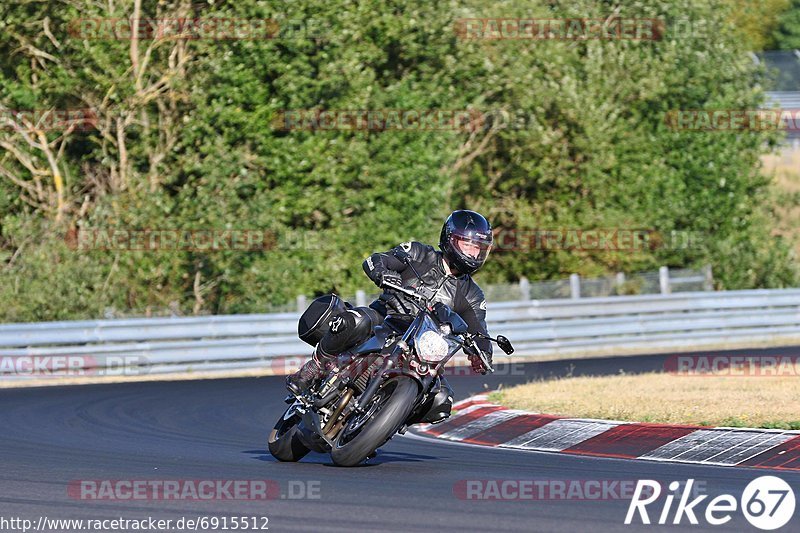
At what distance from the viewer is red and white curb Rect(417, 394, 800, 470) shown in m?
9.32

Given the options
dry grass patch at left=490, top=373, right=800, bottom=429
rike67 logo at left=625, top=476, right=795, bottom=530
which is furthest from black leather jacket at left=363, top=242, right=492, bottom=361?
dry grass patch at left=490, top=373, right=800, bottom=429

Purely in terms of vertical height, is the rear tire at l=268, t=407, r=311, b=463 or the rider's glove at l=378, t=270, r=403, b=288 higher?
the rider's glove at l=378, t=270, r=403, b=288

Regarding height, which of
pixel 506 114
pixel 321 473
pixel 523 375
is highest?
pixel 506 114

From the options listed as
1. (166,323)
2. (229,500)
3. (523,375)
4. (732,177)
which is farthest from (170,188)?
(229,500)

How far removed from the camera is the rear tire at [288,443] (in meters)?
9.05

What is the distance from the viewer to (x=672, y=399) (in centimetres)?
1290

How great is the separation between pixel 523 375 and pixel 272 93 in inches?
379

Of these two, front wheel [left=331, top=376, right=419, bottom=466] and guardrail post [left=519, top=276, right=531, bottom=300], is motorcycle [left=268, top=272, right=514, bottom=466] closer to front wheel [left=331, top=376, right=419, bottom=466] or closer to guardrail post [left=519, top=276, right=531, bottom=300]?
front wheel [left=331, top=376, right=419, bottom=466]

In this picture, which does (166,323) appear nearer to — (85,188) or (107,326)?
(107,326)

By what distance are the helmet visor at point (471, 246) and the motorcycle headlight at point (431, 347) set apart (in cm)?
71

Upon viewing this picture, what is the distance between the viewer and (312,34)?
25.2m

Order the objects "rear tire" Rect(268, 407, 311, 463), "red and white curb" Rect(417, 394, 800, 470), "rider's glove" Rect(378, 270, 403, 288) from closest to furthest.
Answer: "rider's glove" Rect(378, 270, 403, 288) → "rear tire" Rect(268, 407, 311, 463) → "red and white curb" Rect(417, 394, 800, 470)

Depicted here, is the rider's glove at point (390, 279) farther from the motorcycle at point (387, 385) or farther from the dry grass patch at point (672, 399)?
the dry grass patch at point (672, 399)

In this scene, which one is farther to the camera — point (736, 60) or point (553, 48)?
point (736, 60)
